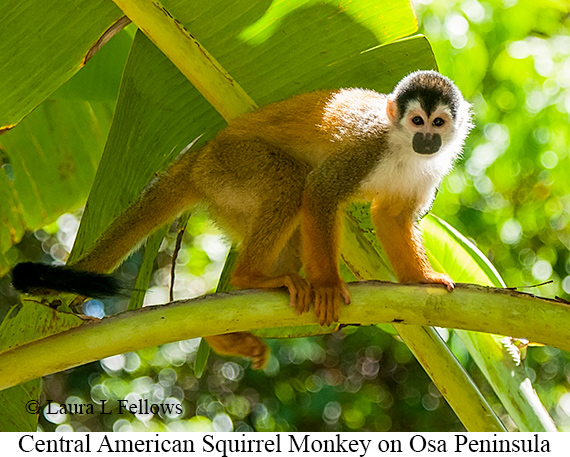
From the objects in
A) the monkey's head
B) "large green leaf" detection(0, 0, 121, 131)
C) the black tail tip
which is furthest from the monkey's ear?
the black tail tip

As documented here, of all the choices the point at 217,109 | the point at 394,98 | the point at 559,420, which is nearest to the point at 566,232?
A: the point at 559,420

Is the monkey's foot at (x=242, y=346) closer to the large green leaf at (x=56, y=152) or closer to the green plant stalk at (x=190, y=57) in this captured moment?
the green plant stalk at (x=190, y=57)

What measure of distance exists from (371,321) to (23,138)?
83.1 inches

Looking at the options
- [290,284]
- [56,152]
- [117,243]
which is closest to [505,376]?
[290,284]

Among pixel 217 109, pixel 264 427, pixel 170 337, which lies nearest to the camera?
pixel 170 337

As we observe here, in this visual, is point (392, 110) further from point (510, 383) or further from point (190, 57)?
Result: point (510, 383)

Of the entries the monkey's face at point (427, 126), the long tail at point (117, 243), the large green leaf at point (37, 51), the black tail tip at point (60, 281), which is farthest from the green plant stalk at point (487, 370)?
the large green leaf at point (37, 51)

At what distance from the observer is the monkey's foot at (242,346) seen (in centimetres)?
311

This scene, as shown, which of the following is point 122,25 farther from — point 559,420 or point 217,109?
point 559,420

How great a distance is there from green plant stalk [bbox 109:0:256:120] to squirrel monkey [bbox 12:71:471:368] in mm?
104

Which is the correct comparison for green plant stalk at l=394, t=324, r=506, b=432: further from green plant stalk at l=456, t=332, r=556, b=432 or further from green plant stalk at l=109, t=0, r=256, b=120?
green plant stalk at l=109, t=0, r=256, b=120

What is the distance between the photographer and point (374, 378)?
8656 mm

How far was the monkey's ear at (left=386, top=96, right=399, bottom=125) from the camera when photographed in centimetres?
301

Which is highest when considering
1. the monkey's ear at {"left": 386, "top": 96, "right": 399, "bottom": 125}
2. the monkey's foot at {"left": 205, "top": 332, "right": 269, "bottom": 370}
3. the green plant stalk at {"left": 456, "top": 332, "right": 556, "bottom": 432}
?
A: the monkey's ear at {"left": 386, "top": 96, "right": 399, "bottom": 125}
